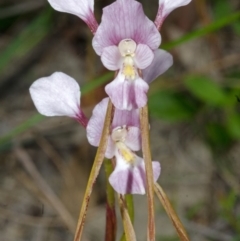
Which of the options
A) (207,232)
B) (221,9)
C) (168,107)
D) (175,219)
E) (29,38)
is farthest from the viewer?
(29,38)

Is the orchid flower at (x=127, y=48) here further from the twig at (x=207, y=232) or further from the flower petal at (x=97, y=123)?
the twig at (x=207, y=232)

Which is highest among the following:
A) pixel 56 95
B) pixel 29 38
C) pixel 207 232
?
pixel 29 38

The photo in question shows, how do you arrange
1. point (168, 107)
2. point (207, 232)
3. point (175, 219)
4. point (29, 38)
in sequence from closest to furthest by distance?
point (175, 219), point (207, 232), point (168, 107), point (29, 38)

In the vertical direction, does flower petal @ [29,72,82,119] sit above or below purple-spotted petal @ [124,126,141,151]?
above

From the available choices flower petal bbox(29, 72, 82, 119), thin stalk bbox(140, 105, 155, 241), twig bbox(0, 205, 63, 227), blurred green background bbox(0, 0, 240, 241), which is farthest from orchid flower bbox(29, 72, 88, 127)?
twig bbox(0, 205, 63, 227)

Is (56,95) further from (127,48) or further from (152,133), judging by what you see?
(152,133)

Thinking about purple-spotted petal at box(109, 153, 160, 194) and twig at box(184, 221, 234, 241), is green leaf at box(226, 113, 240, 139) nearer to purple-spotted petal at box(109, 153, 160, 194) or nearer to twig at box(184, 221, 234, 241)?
twig at box(184, 221, 234, 241)

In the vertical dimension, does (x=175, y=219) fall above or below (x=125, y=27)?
below

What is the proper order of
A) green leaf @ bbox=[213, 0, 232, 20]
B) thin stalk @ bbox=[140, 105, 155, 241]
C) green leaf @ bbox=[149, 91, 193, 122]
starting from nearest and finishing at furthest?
1. thin stalk @ bbox=[140, 105, 155, 241]
2. green leaf @ bbox=[149, 91, 193, 122]
3. green leaf @ bbox=[213, 0, 232, 20]

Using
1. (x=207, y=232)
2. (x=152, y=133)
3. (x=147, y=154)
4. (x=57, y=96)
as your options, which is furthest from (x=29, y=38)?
(x=147, y=154)
